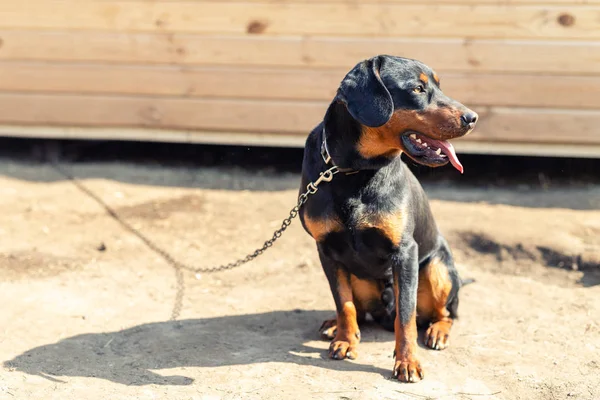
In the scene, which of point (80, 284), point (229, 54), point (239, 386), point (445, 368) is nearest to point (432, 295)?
point (445, 368)

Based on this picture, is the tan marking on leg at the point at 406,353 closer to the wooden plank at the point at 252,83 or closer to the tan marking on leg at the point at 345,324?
the tan marking on leg at the point at 345,324

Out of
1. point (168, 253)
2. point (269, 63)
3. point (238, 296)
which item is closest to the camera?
point (238, 296)

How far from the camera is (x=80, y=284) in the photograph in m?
5.62

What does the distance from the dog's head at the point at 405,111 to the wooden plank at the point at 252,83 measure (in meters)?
3.38

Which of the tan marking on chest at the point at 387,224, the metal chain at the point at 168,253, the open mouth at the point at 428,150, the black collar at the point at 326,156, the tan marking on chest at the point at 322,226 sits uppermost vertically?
the open mouth at the point at 428,150

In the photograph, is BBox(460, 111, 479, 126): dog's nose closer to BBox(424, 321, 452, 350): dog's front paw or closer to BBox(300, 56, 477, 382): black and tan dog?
BBox(300, 56, 477, 382): black and tan dog

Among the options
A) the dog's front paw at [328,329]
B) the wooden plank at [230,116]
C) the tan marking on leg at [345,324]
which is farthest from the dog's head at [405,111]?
the wooden plank at [230,116]

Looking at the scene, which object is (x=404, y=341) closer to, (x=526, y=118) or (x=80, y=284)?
(x=80, y=284)

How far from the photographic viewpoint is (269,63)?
7.54 meters

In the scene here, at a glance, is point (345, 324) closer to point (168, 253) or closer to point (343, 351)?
point (343, 351)

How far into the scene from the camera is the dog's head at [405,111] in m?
3.85

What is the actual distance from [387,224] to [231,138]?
3.93m

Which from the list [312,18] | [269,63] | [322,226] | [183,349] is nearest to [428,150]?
[322,226]

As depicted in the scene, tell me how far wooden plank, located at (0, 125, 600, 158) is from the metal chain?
408mm
